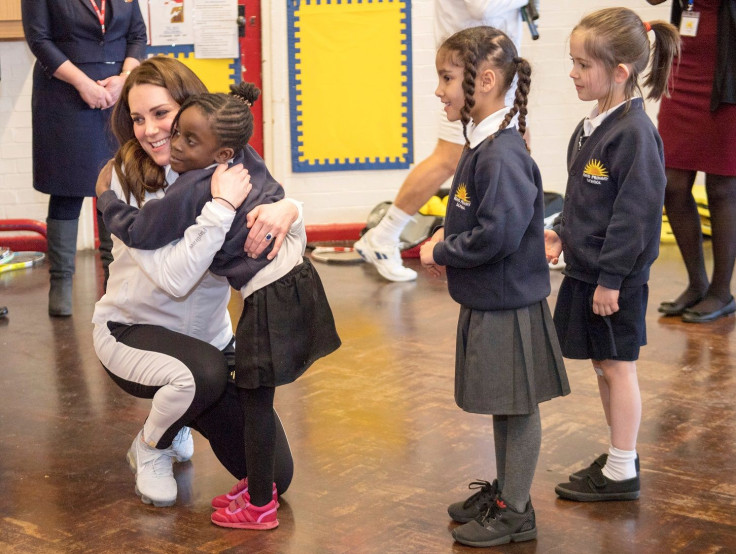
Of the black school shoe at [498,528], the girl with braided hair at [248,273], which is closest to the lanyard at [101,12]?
the girl with braided hair at [248,273]

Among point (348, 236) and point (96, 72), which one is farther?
point (348, 236)

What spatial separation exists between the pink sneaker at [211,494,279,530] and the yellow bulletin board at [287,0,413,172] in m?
3.78

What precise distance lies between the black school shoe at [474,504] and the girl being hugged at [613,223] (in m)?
0.23

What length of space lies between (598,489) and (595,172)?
798mm

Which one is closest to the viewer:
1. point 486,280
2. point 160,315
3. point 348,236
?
point 486,280

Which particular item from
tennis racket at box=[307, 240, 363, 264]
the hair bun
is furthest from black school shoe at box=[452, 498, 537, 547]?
tennis racket at box=[307, 240, 363, 264]

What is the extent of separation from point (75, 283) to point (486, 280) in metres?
3.17

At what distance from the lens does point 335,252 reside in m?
5.62

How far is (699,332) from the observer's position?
3980mm

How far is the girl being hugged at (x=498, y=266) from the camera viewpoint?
2.22 m

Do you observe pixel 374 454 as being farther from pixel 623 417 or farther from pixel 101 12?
pixel 101 12

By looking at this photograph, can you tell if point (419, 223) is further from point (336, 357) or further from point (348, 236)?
point (336, 357)

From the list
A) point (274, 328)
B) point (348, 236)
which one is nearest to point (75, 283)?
point (348, 236)

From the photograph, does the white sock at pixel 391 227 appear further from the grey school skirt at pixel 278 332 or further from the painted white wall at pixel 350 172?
the grey school skirt at pixel 278 332
